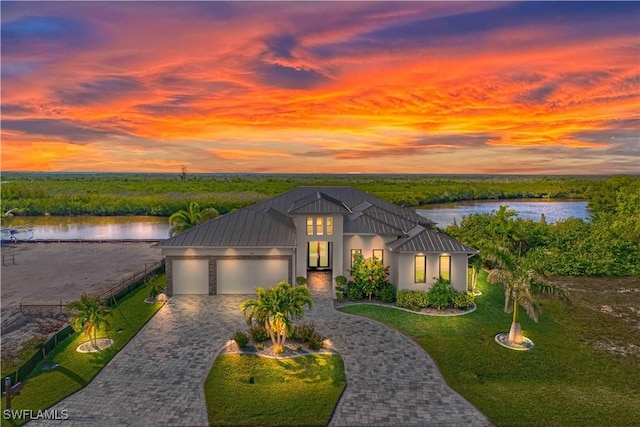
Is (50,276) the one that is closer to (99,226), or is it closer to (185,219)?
(185,219)

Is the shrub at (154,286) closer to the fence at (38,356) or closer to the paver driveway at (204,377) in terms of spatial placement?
the paver driveway at (204,377)

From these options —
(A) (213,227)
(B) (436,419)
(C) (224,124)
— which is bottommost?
(B) (436,419)

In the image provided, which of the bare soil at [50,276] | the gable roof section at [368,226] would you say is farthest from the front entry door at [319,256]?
the bare soil at [50,276]

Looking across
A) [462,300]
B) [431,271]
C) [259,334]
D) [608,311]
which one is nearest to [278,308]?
[259,334]

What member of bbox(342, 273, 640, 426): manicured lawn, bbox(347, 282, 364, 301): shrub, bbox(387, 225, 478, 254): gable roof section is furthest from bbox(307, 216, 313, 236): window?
bbox(342, 273, 640, 426): manicured lawn

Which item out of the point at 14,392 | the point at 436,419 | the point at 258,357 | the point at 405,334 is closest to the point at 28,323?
the point at 14,392

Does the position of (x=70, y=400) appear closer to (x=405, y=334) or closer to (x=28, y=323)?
(x=28, y=323)
